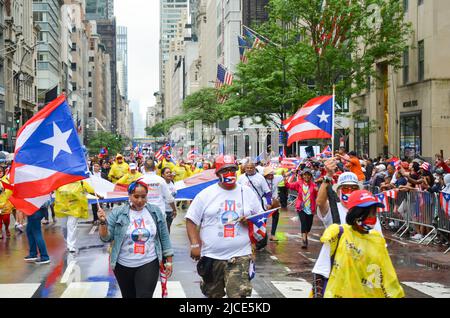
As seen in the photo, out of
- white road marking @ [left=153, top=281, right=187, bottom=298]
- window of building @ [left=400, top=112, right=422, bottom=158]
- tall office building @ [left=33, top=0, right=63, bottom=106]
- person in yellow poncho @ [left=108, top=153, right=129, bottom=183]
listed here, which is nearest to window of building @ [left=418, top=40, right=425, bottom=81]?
window of building @ [left=400, top=112, right=422, bottom=158]

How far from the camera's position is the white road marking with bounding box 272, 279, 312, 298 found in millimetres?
10412

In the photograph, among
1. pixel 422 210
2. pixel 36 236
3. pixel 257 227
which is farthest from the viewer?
pixel 422 210

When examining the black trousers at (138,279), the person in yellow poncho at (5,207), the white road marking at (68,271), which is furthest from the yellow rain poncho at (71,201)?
the black trousers at (138,279)

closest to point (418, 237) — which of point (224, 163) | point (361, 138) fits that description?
point (224, 163)

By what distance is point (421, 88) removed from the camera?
35781 millimetres

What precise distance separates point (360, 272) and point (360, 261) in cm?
9

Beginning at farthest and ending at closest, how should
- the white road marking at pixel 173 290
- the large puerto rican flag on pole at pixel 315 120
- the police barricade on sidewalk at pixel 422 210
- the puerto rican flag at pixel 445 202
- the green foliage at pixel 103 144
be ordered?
the green foliage at pixel 103 144
the police barricade on sidewalk at pixel 422 210
the puerto rican flag at pixel 445 202
the large puerto rican flag on pole at pixel 315 120
the white road marking at pixel 173 290

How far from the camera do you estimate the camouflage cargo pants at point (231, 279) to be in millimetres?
7660

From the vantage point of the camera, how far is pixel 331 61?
34812 mm

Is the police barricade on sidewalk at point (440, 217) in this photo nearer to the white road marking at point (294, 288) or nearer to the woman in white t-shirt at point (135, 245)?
the white road marking at point (294, 288)

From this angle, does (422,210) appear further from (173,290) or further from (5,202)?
(5,202)

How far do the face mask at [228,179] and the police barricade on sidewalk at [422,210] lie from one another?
9.80 m

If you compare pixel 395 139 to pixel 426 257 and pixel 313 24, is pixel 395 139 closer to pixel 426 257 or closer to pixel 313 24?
pixel 313 24
